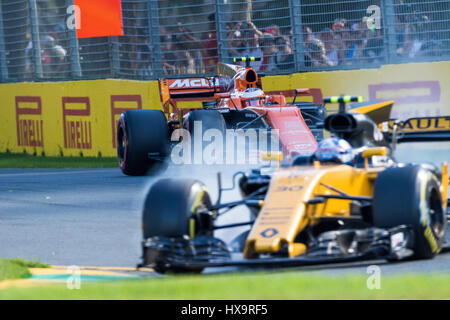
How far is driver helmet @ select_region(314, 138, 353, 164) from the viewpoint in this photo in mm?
7270

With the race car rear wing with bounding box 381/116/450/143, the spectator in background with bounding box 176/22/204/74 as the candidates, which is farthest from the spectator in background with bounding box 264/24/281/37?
the race car rear wing with bounding box 381/116/450/143

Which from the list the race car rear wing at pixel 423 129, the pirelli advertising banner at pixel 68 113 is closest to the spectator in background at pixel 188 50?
the pirelli advertising banner at pixel 68 113

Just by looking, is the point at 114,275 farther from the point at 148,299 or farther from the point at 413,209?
the point at 413,209

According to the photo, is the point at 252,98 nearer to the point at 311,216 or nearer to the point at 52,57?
the point at 52,57

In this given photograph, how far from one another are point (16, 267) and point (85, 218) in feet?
8.79

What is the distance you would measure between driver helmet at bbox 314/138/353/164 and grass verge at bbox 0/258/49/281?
2.21m

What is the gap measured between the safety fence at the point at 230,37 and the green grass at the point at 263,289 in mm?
9170

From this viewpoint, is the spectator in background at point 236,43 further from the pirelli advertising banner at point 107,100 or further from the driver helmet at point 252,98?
the driver helmet at point 252,98

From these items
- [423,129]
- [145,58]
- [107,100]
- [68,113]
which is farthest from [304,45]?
[423,129]

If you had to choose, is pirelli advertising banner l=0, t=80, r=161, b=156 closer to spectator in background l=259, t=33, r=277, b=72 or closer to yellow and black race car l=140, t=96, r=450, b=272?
spectator in background l=259, t=33, r=277, b=72

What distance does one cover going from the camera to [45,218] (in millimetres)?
9953

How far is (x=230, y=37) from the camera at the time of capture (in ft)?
52.3
